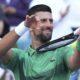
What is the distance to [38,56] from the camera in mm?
4633

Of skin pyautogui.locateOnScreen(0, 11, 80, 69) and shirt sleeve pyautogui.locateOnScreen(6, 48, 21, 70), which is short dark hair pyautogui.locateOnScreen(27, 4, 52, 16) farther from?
shirt sleeve pyautogui.locateOnScreen(6, 48, 21, 70)

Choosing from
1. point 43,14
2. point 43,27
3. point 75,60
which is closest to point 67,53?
point 75,60

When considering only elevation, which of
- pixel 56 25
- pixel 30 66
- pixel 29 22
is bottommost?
pixel 56 25

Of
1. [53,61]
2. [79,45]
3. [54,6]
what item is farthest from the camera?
[54,6]

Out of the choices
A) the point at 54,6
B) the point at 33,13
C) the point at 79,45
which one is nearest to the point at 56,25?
the point at 54,6

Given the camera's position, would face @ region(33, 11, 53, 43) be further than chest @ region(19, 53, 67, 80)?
Yes

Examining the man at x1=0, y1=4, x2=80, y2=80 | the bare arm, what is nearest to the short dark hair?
the man at x1=0, y1=4, x2=80, y2=80

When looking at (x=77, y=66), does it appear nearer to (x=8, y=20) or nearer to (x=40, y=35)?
(x=40, y=35)

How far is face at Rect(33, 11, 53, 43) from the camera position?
4.58m

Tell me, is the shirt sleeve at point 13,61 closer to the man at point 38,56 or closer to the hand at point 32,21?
the man at point 38,56

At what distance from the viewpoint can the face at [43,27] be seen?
4582mm

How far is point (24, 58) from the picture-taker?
4.69 meters

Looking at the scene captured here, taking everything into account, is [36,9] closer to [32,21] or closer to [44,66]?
[32,21]

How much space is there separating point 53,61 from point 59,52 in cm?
9
